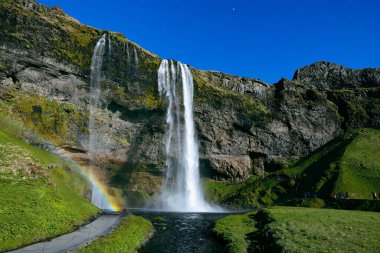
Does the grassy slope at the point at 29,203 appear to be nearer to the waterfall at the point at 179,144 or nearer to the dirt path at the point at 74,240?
the dirt path at the point at 74,240

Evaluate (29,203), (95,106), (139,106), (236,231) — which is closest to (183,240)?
(236,231)

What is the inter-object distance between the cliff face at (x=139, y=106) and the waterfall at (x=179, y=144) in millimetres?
2293

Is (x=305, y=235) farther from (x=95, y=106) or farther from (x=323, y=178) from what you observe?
(x=95, y=106)

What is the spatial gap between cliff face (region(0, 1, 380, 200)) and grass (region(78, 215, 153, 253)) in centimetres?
3908

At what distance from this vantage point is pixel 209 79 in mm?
98250

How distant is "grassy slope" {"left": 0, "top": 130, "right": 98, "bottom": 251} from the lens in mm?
25913

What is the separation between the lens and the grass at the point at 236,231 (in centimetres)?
2925

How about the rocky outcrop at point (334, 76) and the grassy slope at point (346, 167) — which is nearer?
the grassy slope at point (346, 167)

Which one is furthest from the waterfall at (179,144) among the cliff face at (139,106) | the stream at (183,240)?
the stream at (183,240)

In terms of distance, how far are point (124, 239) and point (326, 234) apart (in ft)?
54.8

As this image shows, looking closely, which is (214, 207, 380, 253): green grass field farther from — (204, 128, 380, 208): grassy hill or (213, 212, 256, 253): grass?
(204, 128, 380, 208): grassy hill

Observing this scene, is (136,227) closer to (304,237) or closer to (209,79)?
(304,237)

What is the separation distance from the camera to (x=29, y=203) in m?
31.1

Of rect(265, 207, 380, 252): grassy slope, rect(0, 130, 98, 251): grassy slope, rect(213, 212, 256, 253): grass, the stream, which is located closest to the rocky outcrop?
rect(213, 212, 256, 253): grass
